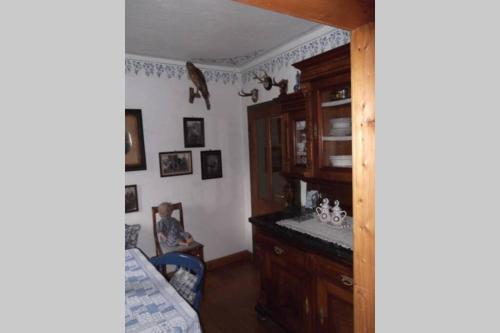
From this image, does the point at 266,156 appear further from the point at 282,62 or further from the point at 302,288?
the point at 302,288

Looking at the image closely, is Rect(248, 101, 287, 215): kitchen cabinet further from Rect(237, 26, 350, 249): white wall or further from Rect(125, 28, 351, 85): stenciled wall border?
Rect(125, 28, 351, 85): stenciled wall border

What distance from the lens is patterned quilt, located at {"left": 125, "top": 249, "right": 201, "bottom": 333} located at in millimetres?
1227

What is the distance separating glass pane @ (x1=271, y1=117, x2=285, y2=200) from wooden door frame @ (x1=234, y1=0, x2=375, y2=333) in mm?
2027

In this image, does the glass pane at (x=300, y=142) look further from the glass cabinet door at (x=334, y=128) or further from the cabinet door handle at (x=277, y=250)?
the cabinet door handle at (x=277, y=250)

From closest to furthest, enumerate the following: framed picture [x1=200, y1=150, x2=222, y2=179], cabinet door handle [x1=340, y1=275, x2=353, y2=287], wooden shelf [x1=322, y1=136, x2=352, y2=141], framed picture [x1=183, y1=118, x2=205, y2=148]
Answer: cabinet door handle [x1=340, y1=275, x2=353, y2=287] → wooden shelf [x1=322, y1=136, x2=352, y2=141] → framed picture [x1=183, y1=118, x2=205, y2=148] → framed picture [x1=200, y1=150, x2=222, y2=179]

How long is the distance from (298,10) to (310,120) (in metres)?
1.29

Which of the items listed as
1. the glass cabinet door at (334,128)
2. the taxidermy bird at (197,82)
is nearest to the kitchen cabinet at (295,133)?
the glass cabinet door at (334,128)

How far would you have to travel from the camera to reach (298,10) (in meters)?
0.88

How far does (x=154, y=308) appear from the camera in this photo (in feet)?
4.46

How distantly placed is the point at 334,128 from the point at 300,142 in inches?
16.2

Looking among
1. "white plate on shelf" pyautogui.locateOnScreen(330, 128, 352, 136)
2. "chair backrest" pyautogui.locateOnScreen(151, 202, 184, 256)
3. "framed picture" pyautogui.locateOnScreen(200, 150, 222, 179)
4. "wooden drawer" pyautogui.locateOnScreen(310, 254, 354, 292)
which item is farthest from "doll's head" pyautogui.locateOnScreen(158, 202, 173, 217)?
"white plate on shelf" pyautogui.locateOnScreen(330, 128, 352, 136)

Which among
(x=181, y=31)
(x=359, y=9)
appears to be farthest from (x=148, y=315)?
(x=181, y=31)

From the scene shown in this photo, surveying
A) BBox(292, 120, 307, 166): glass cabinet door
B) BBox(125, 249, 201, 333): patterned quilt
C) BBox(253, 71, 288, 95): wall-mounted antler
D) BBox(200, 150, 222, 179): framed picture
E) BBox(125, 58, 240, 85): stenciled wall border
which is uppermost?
BBox(125, 58, 240, 85): stenciled wall border

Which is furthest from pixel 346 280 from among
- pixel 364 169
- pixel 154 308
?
pixel 154 308
